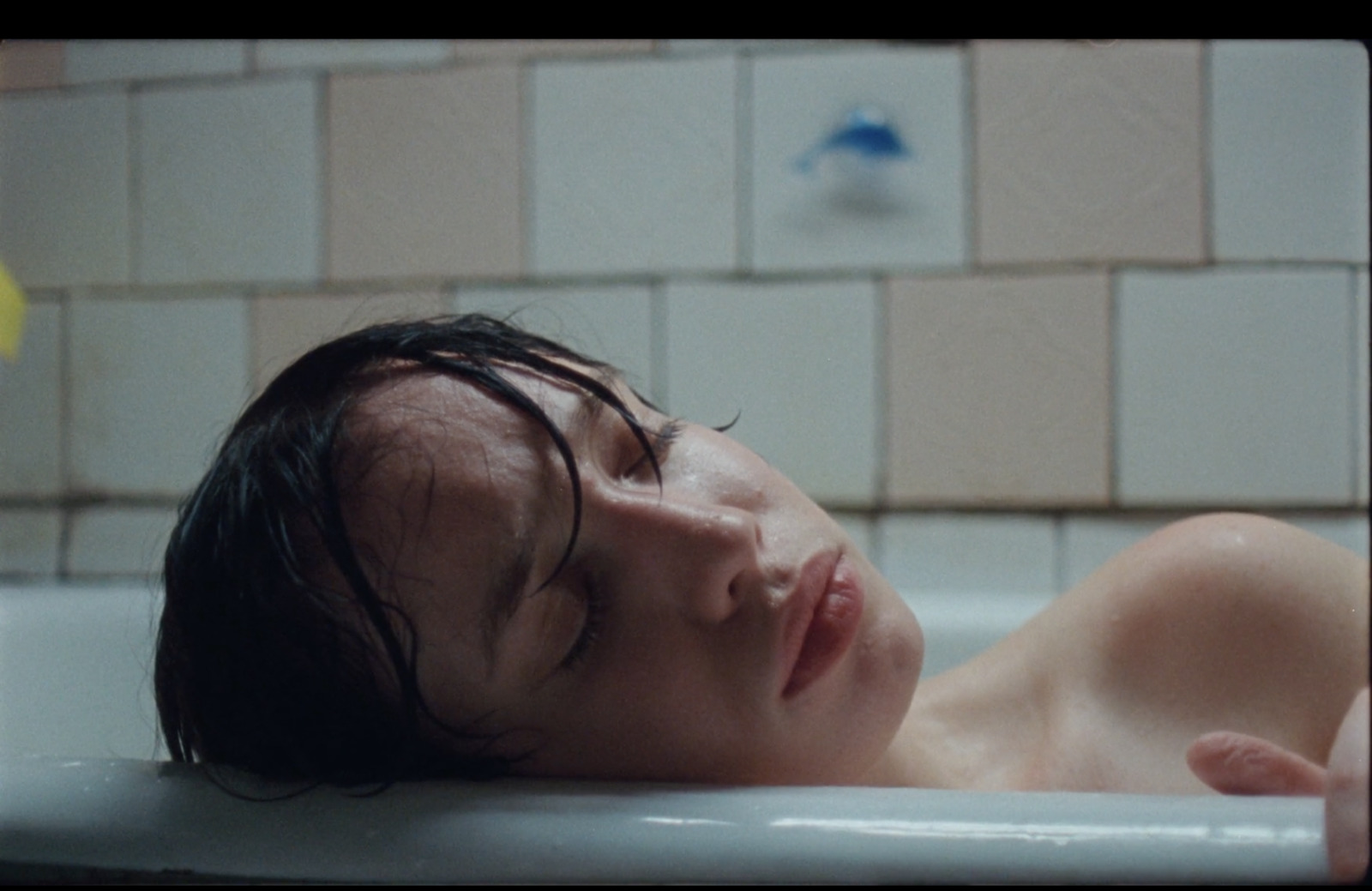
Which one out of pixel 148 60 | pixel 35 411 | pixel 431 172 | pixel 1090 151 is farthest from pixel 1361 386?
pixel 35 411

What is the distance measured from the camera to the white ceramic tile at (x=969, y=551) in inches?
45.1

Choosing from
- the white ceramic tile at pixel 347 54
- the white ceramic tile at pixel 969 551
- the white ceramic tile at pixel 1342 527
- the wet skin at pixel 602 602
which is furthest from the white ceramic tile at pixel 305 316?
the white ceramic tile at pixel 1342 527

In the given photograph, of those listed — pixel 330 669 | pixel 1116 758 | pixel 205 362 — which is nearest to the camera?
pixel 330 669

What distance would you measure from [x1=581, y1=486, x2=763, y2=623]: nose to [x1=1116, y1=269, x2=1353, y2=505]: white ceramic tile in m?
0.76

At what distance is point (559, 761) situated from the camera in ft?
1.71

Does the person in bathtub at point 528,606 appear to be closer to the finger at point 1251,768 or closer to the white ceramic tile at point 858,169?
the finger at point 1251,768

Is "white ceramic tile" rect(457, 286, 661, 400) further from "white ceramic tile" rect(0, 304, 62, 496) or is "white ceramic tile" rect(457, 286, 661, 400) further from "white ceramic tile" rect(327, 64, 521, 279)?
"white ceramic tile" rect(0, 304, 62, 496)

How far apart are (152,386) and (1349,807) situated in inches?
50.4

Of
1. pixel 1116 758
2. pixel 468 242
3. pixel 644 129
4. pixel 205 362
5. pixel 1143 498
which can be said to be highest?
pixel 644 129

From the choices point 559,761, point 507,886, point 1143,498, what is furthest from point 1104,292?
point 507,886

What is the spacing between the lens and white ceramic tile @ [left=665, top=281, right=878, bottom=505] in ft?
3.78

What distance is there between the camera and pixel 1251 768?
412 millimetres

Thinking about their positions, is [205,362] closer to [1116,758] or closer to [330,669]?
[330,669]

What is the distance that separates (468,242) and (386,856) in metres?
0.91
